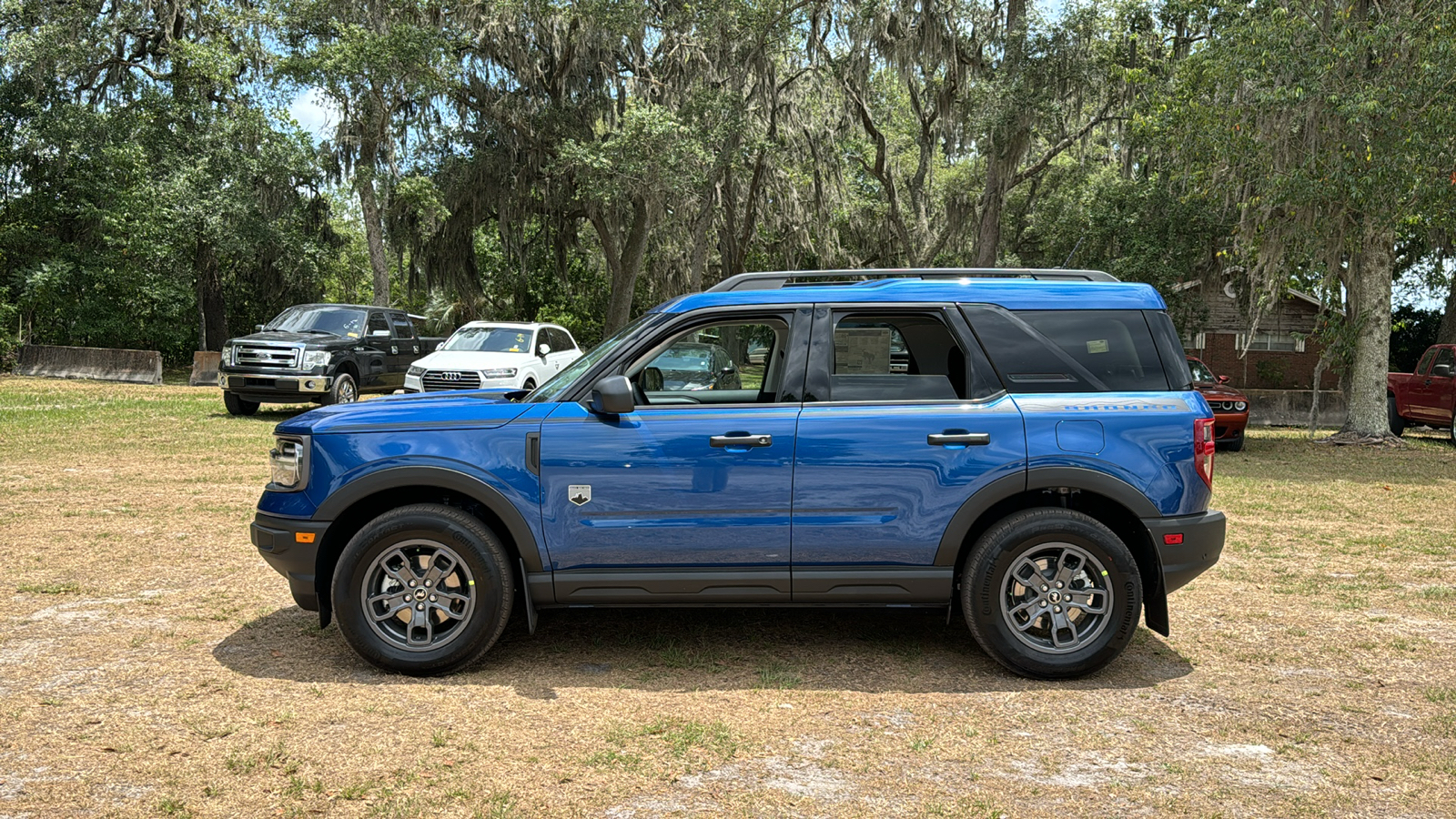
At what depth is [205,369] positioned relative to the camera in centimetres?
2595

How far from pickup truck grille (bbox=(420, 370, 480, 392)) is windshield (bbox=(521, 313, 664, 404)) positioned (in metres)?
11.4

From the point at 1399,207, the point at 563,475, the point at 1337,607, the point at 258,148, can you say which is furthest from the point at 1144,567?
the point at 258,148

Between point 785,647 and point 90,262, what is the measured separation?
100ft

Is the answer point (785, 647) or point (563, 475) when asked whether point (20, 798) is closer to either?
point (563, 475)

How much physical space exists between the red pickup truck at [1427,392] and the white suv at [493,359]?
13870 mm

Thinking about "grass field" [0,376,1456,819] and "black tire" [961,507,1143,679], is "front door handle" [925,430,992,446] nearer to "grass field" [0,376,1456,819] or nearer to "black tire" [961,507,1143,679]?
"black tire" [961,507,1143,679]

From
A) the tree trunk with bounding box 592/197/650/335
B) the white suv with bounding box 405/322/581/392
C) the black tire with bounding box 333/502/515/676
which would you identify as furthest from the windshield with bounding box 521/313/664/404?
the tree trunk with bounding box 592/197/650/335

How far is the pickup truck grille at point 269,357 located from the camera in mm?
17312

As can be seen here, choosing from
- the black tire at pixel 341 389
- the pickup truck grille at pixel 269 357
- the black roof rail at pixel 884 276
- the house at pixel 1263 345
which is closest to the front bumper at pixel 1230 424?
the black roof rail at pixel 884 276

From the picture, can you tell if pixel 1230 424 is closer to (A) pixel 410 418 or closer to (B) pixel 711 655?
(B) pixel 711 655

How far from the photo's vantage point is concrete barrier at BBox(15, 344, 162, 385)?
25.6m

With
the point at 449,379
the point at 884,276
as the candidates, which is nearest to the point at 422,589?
the point at 884,276

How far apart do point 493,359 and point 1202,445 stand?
1335 cm

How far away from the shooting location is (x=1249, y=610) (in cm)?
636
